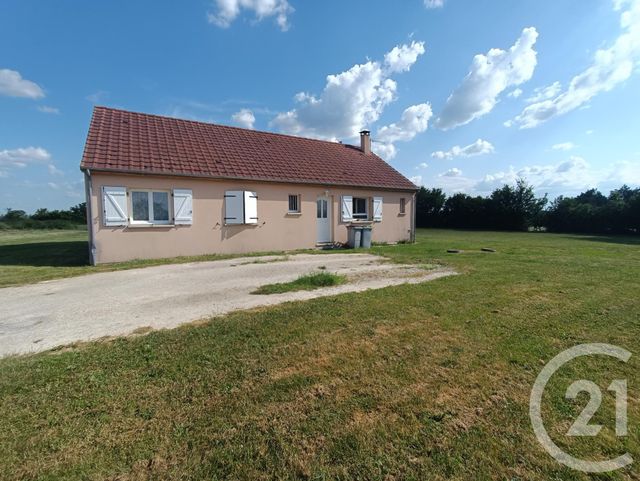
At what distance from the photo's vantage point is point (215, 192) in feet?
36.4

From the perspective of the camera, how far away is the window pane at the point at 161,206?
33.7ft

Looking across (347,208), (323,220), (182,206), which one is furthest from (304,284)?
(347,208)

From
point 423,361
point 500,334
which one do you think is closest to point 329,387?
point 423,361

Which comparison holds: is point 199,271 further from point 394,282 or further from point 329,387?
point 329,387

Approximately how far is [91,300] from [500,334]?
6.17 meters

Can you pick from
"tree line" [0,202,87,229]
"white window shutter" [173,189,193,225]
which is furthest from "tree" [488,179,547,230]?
"tree line" [0,202,87,229]

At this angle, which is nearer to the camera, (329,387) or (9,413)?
(9,413)

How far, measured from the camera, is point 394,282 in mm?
6559

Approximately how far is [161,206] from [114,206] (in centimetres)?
132

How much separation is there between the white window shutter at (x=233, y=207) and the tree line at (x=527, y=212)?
2974 cm

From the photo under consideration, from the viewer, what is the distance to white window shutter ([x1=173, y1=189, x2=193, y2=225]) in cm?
1035

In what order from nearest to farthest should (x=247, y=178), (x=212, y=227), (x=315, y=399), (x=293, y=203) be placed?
(x=315, y=399) → (x=212, y=227) → (x=247, y=178) → (x=293, y=203)

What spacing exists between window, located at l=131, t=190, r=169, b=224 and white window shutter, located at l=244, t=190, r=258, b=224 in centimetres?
256

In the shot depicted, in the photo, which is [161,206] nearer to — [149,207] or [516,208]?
[149,207]
